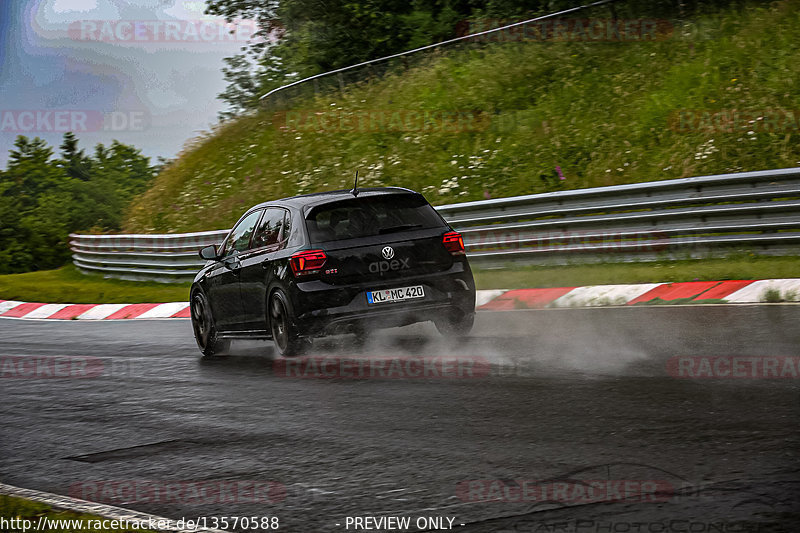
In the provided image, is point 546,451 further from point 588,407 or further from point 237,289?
point 237,289

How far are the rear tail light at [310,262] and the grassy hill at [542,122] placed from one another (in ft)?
32.5

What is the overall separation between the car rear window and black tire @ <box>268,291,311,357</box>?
74cm

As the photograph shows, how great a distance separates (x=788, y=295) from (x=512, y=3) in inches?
702

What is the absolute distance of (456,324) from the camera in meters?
10.3

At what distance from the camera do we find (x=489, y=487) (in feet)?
15.8

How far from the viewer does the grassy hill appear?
62.0 feet

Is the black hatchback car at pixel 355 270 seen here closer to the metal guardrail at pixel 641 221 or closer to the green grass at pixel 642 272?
the green grass at pixel 642 272
